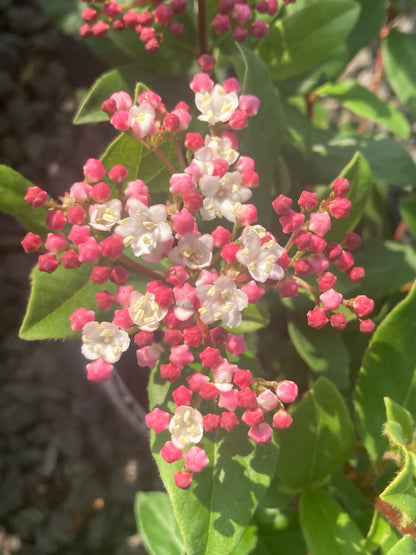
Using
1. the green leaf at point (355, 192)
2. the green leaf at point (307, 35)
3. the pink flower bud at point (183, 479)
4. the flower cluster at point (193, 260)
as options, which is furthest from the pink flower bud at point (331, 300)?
the green leaf at point (307, 35)

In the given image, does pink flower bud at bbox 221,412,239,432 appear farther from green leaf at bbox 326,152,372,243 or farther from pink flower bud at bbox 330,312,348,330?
green leaf at bbox 326,152,372,243

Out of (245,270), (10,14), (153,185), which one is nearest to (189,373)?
(245,270)

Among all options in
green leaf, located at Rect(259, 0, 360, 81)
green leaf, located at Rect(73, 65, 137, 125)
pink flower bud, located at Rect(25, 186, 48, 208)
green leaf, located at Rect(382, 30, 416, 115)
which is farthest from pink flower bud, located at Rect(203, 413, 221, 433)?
Result: green leaf, located at Rect(382, 30, 416, 115)

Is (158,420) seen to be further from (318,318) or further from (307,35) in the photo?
(307,35)

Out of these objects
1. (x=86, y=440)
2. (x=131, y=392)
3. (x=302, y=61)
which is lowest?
(x=86, y=440)

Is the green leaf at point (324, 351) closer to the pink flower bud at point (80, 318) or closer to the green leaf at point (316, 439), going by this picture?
the green leaf at point (316, 439)

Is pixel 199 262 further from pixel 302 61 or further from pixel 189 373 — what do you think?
pixel 302 61

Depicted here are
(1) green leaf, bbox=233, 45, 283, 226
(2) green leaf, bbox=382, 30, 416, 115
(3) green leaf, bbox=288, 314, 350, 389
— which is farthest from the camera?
(2) green leaf, bbox=382, 30, 416, 115

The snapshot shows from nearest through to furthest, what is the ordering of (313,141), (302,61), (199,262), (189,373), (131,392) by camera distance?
(199,262) → (189,373) → (302,61) → (313,141) → (131,392)
